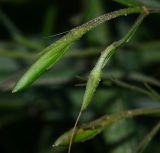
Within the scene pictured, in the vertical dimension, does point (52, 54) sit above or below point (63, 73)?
above

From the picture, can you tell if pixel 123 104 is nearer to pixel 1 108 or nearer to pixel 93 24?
pixel 1 108

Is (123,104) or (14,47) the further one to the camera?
(14,47)

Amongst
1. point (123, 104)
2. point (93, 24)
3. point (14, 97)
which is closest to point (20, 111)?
point (14, 97)

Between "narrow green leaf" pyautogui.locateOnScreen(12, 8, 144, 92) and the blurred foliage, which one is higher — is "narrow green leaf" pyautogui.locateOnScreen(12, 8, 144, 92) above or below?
above

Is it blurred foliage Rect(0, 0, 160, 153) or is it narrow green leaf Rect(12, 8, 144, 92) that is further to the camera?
blurred foliage Rect(0, 0, 160, 153)

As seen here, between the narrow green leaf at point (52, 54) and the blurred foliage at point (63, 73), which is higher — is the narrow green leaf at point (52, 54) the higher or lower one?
the higher one

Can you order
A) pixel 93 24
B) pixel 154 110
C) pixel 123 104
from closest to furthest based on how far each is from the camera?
pixel 93 24 → pixel 154 110 → pixel 123 104

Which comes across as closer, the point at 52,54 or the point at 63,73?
the point at 52,54

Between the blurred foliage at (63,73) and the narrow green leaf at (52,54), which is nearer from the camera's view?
the narrow green leaf at (52,54)
